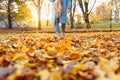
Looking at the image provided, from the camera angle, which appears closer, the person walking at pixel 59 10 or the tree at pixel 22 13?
the person walking at pixel 59 10

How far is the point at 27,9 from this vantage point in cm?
4347

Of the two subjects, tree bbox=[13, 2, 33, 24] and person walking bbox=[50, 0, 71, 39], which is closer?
person walking bbox=[50, 0, 71, 39]

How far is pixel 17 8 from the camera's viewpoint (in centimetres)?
4334

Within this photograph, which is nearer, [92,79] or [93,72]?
[92,79]

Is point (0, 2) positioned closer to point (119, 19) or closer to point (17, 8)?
point (17, 8)

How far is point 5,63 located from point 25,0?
4123cm

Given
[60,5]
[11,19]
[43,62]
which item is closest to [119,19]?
[11,19]

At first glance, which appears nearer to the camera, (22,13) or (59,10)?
(59,10)

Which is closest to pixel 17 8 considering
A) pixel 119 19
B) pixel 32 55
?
pixel 32 55

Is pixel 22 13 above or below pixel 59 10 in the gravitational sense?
above

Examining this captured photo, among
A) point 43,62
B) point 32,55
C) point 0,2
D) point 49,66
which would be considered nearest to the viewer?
point 49,66

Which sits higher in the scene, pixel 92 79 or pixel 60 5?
pixel 60 5

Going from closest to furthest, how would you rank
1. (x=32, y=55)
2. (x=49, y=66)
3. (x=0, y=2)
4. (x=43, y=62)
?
1. (x=49, y=66)
2. (x=43, y=62)
3. (x=32, y=55)
4. (x=0, y=2)

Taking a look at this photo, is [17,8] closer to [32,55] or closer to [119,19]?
[32,55]
